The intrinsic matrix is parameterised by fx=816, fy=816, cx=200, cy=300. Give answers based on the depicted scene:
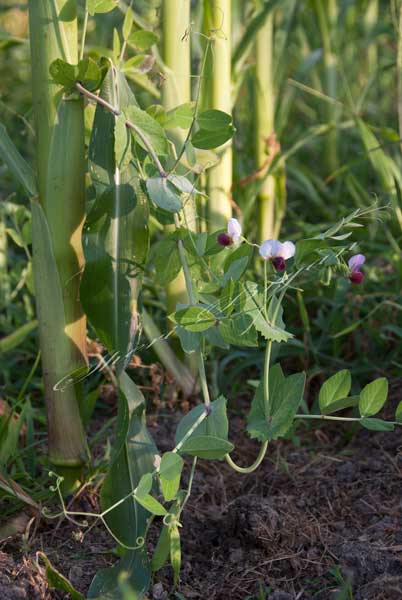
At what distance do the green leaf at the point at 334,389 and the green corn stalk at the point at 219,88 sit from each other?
64 centimetres

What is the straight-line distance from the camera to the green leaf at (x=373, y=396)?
43.7 inches

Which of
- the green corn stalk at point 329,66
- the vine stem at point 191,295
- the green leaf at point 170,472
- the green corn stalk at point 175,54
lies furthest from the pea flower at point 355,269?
the green corn stalk at point 329,66

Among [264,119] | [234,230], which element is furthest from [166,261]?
[264,119]

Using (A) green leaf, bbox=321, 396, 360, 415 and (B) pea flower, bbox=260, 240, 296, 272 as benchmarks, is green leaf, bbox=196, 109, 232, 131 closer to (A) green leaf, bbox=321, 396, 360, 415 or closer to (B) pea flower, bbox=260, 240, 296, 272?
(B) pea flower, bbox=260, 240, 296, 272

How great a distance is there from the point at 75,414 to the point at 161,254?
294 mm

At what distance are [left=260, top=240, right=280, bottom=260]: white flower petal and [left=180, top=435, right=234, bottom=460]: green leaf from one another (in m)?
0.24

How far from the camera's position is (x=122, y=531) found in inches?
45.7

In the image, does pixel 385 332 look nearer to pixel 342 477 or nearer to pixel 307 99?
pixel 342 477

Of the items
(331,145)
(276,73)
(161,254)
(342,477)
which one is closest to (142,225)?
(161,254)

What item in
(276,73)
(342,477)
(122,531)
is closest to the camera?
(122,531)

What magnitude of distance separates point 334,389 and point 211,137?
40 cm

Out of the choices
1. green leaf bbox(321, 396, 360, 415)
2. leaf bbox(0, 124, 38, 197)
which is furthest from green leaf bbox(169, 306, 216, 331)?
leaf bbox(0, 124, 38, 197)

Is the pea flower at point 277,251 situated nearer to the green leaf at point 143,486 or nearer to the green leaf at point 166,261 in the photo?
the green leaf at point 166,261

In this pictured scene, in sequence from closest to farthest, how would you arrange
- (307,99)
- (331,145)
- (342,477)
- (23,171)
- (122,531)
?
(122,531) → (23,171) → (342,477) → (331,145) → (307,99)
